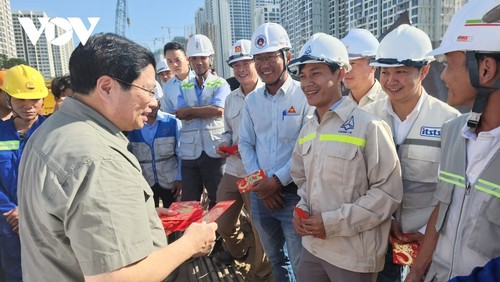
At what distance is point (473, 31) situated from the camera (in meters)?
1.38

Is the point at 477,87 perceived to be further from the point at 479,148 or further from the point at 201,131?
the point at 201,131

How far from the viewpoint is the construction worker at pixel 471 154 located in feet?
4.41

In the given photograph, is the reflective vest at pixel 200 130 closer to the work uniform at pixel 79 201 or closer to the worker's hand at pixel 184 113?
the worker's hand at pixel 184 113

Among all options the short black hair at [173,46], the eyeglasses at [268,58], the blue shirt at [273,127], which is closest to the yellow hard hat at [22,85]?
the blue shirt at [273,127]

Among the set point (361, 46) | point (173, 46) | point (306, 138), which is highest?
point (173, 46)

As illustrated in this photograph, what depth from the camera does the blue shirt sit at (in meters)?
2.89

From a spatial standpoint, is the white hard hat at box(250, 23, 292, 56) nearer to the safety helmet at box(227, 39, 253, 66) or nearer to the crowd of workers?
the crowd of workers

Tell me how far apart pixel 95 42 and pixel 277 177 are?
175cm

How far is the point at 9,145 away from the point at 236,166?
1963mm

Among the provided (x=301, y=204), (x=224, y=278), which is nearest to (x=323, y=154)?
(x=301, y=204)

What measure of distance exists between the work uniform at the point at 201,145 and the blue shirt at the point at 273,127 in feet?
3.24

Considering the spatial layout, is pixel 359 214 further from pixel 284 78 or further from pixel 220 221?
pixel 220 221

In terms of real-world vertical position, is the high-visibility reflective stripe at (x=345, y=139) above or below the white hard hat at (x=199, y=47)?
below

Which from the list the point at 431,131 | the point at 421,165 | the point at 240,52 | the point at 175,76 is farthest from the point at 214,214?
the point at 175,76
